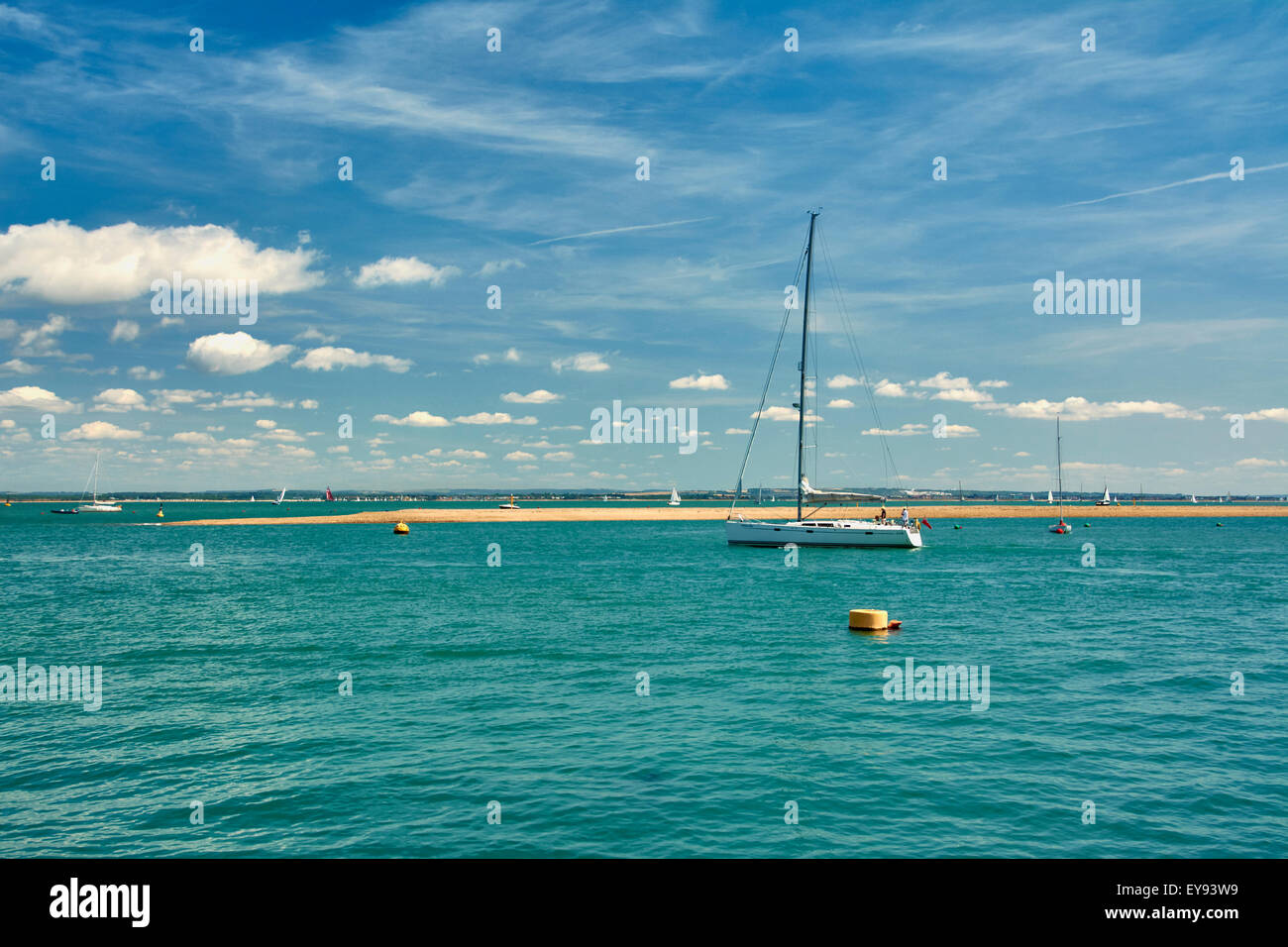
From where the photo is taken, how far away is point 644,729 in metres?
21.3

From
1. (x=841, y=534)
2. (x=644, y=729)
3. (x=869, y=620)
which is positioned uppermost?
(x=841, y=534)

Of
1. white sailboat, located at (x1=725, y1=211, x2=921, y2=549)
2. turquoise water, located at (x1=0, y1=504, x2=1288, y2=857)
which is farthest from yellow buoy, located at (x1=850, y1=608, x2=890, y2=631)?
white sailboat, located at (x1=725, y1=211, x2=921, y2=549)

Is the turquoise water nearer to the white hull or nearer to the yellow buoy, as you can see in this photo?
the yellow buoy

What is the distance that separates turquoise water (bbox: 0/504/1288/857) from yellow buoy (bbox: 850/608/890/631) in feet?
3.99

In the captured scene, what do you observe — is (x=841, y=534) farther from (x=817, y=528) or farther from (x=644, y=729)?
(x=644, y=729)

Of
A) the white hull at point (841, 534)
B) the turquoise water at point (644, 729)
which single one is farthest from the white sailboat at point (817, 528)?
the turquoise water at point (644, 729)

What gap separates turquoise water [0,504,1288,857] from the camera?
49.2 ft

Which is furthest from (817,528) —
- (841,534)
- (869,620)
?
(869,620)

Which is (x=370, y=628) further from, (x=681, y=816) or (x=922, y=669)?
(x=681, y=816)

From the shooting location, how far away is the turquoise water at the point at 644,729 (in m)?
15.0

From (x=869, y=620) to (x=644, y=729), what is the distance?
62.4 feet

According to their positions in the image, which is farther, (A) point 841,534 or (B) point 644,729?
(A) point 841,534
